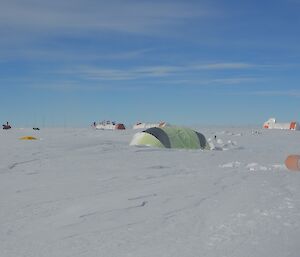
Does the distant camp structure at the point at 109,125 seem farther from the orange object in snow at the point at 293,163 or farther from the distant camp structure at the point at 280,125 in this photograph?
the orange object in snow at the point at 293,163

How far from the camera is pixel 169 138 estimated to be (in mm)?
15977

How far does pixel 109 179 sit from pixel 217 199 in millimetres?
2311

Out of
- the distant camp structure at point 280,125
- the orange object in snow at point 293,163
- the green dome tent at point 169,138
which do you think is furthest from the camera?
the distant camp structure at point 280,125

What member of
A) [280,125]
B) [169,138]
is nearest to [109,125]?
[280,125]

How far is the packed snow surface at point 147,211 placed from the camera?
4.12 m

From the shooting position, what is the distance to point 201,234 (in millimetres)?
4488

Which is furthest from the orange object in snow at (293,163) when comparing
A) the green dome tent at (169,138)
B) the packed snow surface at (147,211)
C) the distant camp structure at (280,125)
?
the distant camp structure at (280,125)

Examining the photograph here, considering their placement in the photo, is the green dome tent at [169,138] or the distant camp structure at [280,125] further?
the distant camp structure at [280,125]

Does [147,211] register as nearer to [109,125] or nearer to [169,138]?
[169,138]

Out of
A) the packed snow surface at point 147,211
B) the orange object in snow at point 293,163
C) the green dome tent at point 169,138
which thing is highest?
the green dome tent at point 169,138

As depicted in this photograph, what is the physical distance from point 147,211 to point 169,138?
1065 cm

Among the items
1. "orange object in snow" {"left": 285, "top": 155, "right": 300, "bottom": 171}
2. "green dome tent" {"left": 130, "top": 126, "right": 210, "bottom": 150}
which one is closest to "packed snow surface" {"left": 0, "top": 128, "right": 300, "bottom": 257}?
"orange object in snow" {"left": 285, "top": 155, "right": 300, "bottom": 171}

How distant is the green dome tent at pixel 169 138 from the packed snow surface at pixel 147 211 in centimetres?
613

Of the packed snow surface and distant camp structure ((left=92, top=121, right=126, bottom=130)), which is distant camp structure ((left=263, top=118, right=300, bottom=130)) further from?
the packed snow surface
